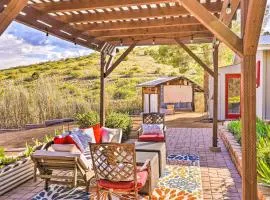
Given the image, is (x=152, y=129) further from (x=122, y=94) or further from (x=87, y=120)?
(x=122, y=94)

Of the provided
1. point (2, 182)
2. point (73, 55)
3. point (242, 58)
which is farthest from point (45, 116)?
point (73, 55)

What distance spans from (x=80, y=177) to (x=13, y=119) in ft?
33.2

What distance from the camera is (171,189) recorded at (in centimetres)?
499

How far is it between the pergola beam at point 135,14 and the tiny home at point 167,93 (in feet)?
28.0

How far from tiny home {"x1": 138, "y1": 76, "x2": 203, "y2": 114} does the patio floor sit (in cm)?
509

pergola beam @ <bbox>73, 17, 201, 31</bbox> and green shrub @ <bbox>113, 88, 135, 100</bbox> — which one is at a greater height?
pergola beam @ <bbox>73, 17, 201, 31</bbox>

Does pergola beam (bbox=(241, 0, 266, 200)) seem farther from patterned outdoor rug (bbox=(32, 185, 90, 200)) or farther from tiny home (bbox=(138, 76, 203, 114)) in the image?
tiny home (bbox=(138, 76, 203, 114))

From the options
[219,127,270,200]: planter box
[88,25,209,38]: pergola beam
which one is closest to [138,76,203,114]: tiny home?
[219,127,270,200]: planter box

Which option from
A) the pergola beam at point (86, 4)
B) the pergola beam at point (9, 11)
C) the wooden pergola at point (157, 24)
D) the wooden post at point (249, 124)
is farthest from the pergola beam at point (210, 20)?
the pergola beam at point (86, 4)

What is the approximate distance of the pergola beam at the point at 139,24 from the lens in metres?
6.70

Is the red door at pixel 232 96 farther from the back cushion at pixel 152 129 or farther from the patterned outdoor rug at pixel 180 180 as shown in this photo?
the patterned outdoor rug at pixel 180 180

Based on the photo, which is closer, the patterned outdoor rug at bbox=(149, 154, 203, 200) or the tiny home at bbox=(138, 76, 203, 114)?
the patterned outdoor rug at bbox=(149, 154, 203, 200)

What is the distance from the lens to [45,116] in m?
14.2

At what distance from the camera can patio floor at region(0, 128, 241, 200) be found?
4762 mm
